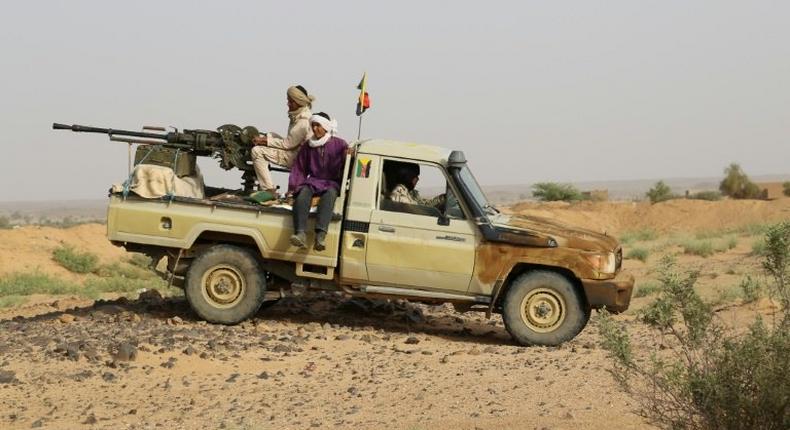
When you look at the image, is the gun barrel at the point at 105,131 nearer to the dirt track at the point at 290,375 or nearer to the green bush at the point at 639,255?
the dirt track at the point at 290,375

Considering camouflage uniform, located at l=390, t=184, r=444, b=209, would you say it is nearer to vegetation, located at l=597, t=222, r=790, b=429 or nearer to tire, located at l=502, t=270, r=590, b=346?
tire, located at l=502, t=270, r=590, b=346

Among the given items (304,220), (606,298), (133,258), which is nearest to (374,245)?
(304,220)

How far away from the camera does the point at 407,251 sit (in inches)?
392

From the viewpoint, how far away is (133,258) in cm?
2508

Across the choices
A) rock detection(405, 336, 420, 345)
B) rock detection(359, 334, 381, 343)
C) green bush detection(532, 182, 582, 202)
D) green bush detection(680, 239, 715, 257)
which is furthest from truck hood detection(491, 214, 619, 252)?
green bush detection(532, 182, 582, 202)

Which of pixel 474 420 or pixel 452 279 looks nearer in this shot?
pixel 474 420

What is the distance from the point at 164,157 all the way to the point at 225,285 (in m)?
1.58

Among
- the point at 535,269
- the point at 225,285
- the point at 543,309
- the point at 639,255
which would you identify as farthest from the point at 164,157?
the point at 639,255

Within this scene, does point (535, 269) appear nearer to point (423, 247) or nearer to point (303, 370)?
point (423, 247)

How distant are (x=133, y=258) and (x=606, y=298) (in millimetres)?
17573

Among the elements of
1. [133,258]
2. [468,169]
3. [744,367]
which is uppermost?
[468,169]

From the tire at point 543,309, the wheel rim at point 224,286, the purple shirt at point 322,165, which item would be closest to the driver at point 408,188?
the purple shirt at point 322,165

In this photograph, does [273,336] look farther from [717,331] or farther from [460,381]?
[717,331]

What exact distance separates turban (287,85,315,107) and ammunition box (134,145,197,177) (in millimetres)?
1332
